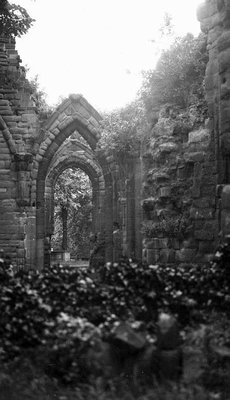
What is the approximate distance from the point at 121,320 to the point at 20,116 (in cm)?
1450

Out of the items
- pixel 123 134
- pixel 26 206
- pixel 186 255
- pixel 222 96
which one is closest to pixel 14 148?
pixel 26 206

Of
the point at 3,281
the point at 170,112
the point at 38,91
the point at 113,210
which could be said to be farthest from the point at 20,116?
the point at 3,281

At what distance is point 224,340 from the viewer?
3547 millimetres

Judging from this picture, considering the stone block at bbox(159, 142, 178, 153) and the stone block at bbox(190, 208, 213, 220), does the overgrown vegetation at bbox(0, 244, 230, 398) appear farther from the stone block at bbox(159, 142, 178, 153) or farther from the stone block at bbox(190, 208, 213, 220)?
the stone block at bbox(159, 142, 178, 153)

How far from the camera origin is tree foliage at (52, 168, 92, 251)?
34562 millimetres

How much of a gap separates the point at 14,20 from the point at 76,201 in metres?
23.6

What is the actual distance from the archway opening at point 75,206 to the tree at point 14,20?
66.5 ft

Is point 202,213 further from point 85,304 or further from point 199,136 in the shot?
point 85,304

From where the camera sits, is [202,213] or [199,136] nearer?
[202,213]

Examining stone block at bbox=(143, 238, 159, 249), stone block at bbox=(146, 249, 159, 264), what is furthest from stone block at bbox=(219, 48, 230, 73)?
stone block at bbox=(146, 249, 159, 264)

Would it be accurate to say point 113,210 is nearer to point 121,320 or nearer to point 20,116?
point 20,116

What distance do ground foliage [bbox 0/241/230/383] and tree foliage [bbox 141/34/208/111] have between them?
19.1 ft

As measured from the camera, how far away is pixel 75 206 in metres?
34.9

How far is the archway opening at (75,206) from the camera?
34250mm
